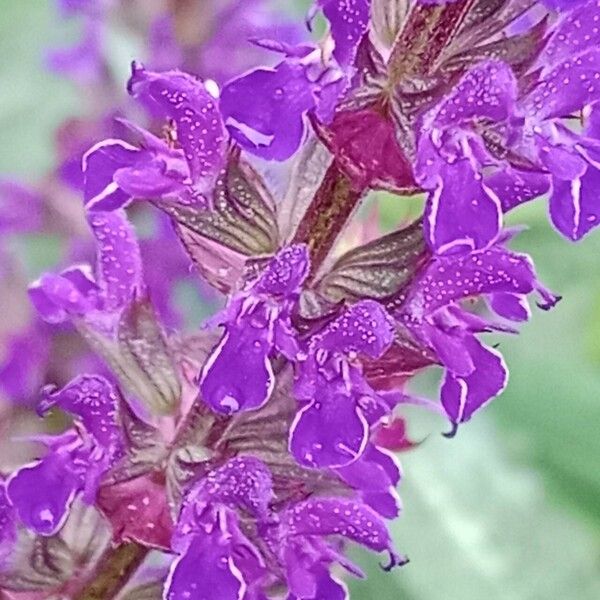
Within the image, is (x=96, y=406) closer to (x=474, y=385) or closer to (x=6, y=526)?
(x=6, y=526)

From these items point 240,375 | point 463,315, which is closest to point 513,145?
point 463,315

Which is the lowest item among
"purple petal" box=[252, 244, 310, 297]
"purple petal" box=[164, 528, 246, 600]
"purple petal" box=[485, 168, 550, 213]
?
"purple petal" box=[164, 528, 246, 600]

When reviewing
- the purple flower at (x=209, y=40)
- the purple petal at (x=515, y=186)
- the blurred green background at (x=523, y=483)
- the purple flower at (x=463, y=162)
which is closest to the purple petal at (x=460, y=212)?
the purple flower at (x=463, y=162)

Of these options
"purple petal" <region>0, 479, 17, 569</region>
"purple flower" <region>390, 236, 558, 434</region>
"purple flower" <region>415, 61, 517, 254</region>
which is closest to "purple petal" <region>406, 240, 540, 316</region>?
"purple flower" <region>390, 236, 558, 434</region>

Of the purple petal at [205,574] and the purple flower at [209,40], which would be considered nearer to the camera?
the purple petal at [205,574]

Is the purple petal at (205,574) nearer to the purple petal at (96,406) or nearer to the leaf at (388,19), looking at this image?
the purple petal at (96,406)

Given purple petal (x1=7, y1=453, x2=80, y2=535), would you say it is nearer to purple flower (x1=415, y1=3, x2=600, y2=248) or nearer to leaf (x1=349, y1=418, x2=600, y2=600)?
purple flower (x1=415, y1=3, x2=600, y2=248)

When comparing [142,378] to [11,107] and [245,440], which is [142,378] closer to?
[245,440]
